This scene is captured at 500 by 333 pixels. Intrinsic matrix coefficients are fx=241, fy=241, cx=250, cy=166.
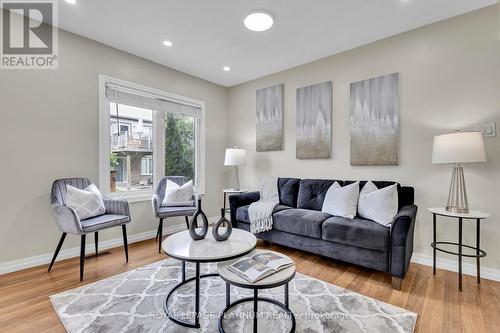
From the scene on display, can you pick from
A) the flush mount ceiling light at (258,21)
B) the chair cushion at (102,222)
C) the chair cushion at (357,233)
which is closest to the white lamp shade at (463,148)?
the chair cushion at (357,233)

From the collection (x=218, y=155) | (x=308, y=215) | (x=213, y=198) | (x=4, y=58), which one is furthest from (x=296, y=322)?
(x=4, y=58)

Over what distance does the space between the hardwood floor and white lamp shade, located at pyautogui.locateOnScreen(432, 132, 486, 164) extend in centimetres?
113

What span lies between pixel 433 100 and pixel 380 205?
1.28m

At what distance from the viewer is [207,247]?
69.2 inches

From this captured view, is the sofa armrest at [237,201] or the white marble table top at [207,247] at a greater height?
the sofa armrest at [237,201]

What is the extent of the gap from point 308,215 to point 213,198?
7.07 ft

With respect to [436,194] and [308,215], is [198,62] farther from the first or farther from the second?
[436,194]

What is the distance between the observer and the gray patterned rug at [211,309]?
1.60m

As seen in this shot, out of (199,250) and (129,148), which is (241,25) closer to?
(129,148)

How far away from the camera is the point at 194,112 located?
4.11m

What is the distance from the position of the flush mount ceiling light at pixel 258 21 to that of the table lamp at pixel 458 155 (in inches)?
79.5

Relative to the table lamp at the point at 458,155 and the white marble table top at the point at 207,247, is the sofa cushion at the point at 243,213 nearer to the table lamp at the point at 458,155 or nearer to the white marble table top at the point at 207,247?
the white marble table top at the point at 207,247

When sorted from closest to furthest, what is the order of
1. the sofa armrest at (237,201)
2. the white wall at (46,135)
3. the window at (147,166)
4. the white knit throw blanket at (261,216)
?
1. the white wall at (46,135)
2. the white knit throw blanket at (261,216)
3. the sofa armrest at (237,201)
4. the window at (147,166)

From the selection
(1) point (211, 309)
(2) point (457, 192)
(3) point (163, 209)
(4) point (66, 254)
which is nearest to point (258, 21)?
(3) point (163, 209)
